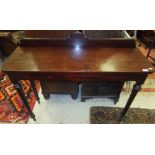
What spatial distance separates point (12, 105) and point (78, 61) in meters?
1.24

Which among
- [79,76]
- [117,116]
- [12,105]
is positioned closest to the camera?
[79,76]

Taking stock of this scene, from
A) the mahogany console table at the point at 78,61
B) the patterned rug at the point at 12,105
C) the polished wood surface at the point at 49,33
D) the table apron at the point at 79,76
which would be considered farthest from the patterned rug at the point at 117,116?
the polished wood surface at the point at 49,33

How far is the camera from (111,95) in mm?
1892

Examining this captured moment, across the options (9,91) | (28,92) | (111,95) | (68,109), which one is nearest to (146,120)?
(111,95)

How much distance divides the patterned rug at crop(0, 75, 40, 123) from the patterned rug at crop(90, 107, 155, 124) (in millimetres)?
858

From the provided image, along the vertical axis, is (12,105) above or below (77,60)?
below

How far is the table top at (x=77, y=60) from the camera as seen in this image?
1.15m

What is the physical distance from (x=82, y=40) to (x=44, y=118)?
1.07 meters

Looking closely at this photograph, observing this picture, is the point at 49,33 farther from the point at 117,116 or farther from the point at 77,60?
the point at 117,116

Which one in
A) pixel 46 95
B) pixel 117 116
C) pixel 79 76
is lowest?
pixel 117 116

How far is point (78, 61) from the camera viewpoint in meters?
1.25

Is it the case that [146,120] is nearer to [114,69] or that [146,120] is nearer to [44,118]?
[114,69]

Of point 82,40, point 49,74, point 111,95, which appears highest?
point 82,40

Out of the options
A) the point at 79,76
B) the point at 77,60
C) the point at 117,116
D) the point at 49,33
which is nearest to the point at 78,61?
the point at 77,60
